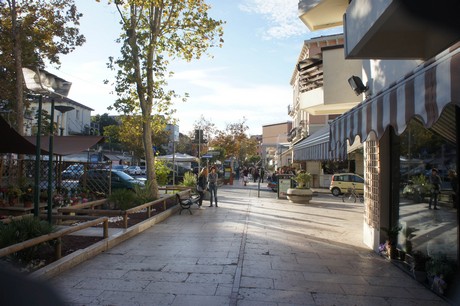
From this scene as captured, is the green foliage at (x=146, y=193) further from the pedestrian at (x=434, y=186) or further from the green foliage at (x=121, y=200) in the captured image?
the pedestrian at (x=434, y=186)

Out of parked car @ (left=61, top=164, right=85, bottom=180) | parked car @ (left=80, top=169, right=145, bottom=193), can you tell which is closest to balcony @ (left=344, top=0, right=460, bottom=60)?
parked car @ (left=80, top=169, right=145, bottom=193)

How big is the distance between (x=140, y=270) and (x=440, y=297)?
4.30 meters

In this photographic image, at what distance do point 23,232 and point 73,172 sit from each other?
35.4ft

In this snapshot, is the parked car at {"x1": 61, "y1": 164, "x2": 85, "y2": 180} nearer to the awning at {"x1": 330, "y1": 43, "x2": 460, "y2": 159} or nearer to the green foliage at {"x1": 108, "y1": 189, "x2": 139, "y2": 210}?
the green foliage at {"x1": 108, "y1": 189, "x2": 139, "y2": 210}

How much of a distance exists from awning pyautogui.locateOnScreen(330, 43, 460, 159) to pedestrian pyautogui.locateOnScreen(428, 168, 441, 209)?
126 cm

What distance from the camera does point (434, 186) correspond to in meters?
5.75

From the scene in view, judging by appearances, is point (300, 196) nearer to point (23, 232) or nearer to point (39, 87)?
point (39, 87)

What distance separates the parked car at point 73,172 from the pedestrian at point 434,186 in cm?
1360

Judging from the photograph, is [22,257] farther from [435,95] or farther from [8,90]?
[8,90]

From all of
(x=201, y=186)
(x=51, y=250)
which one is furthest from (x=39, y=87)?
(x=201, y=186)

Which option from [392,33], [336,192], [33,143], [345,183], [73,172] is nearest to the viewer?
[392,33]

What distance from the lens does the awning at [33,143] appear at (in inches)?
313

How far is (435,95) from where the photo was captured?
350cm

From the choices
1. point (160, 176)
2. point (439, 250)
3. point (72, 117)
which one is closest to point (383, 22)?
point (439, 250)
